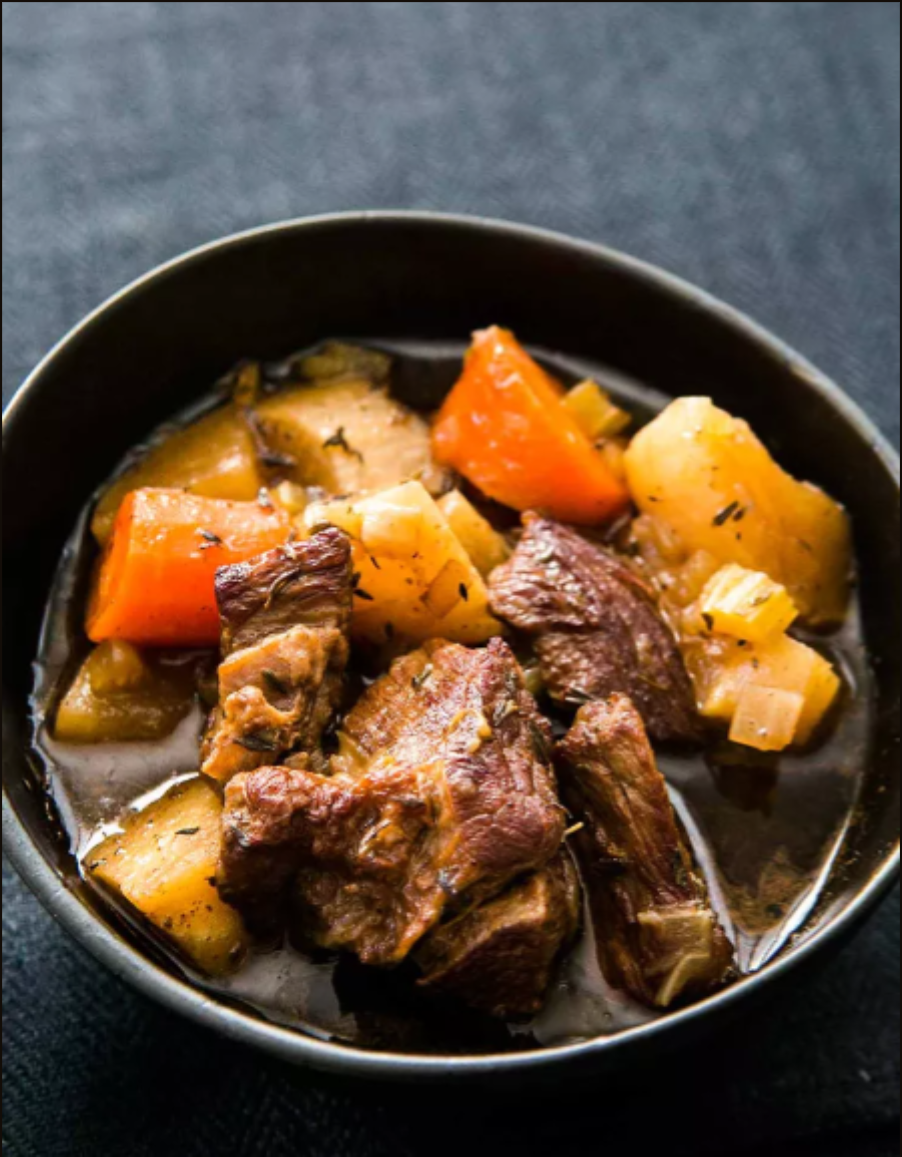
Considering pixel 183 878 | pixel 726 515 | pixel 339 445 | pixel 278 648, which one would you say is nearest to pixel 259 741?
pixel 278 648

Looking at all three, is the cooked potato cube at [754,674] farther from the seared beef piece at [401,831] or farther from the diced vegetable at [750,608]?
the seared beef piece at [401,831]

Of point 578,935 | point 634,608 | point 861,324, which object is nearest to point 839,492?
point 634,608

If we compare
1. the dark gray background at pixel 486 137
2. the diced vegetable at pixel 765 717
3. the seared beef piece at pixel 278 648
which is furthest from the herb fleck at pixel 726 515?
the dark gray background at pixel 486 137

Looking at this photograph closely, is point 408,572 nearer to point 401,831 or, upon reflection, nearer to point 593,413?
point 401,831

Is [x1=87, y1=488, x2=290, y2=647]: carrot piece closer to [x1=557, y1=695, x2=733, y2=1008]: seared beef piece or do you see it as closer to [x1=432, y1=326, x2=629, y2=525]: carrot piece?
[x1=432, y1=326, x2=629, y2=525]: carrot piece

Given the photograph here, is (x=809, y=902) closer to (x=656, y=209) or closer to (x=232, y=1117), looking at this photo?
(x=232, y=1117)
